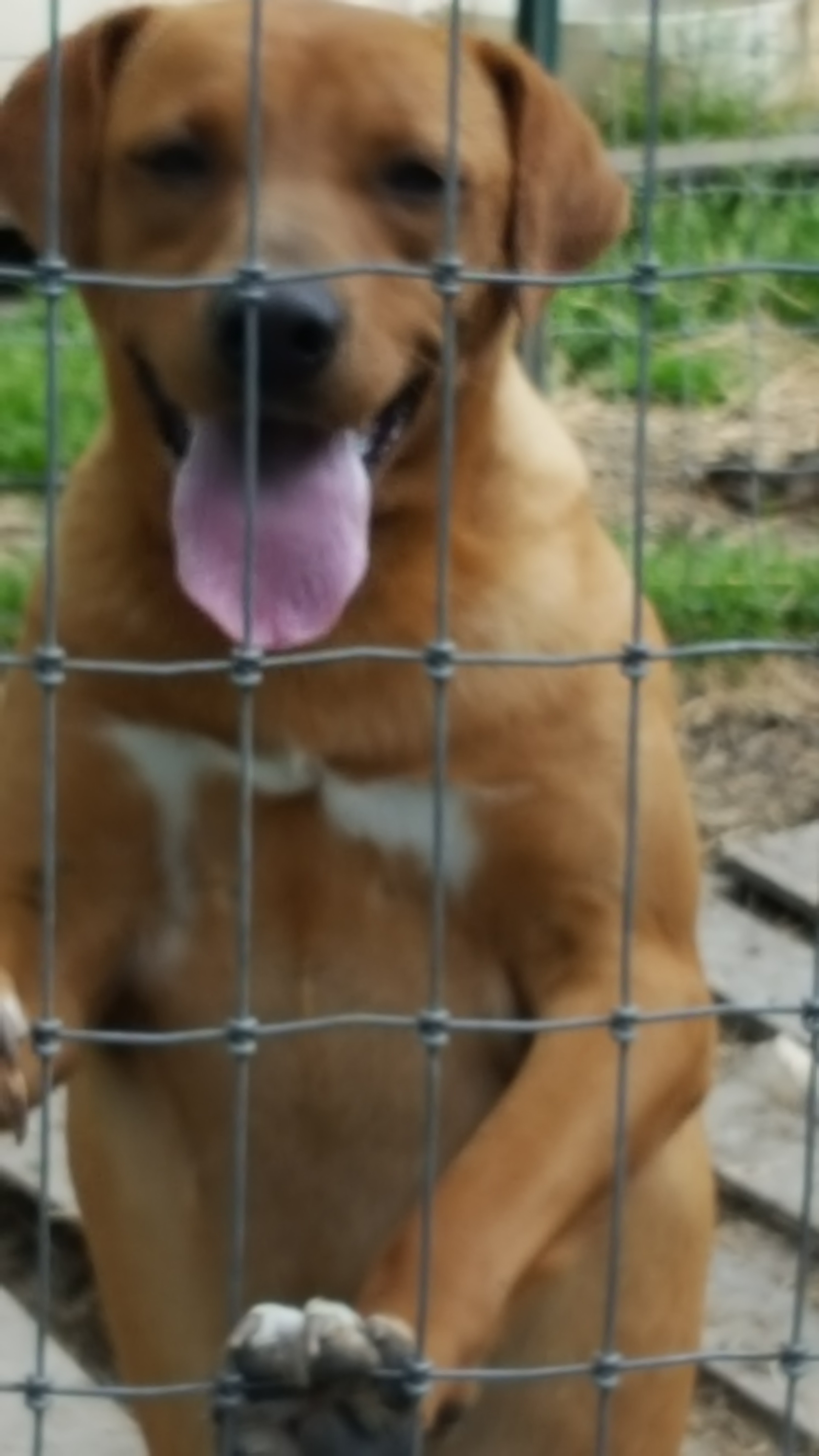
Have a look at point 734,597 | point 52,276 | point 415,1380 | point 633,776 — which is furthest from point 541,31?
point 415,1380

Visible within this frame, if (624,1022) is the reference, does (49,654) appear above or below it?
above

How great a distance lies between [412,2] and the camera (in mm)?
7438

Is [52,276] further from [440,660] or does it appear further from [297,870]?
[297,870]

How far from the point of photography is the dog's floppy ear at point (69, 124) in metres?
2.49

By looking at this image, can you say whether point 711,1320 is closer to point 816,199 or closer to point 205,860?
point 205,860

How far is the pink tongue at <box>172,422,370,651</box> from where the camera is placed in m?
2.34

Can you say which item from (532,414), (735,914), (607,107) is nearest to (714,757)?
(735,914)

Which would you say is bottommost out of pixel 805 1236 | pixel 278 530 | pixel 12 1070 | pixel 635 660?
pixel 805 1236

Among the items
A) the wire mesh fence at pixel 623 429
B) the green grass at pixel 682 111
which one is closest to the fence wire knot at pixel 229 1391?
the wire mesh fence at pixel 623 429

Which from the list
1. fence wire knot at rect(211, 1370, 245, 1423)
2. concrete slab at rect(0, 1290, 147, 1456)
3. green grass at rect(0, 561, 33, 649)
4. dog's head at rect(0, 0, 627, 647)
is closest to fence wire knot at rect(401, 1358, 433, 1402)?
fence wire knot at rect(211, 1370, 245, 1423)

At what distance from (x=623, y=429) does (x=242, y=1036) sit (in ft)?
12.8

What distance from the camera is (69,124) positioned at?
250cm

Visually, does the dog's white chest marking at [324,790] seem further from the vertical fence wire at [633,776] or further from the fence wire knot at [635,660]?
the fence wire knot at [635,660]

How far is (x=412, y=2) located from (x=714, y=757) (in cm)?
334
